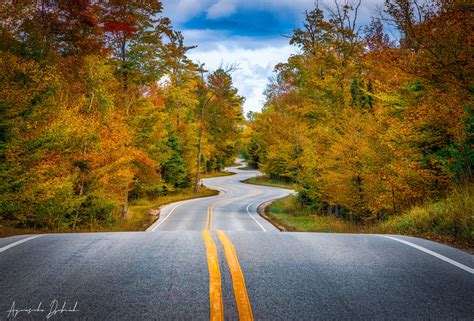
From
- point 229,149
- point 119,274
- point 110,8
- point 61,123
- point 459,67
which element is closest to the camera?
point 119,274

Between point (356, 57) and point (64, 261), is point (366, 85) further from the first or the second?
point (64, 261)

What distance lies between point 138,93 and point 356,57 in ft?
49.1

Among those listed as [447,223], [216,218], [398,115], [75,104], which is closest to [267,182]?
[216,218]

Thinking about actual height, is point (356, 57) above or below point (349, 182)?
above

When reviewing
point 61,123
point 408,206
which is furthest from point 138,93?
point 408,206

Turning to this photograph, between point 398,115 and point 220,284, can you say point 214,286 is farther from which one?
point 398,115

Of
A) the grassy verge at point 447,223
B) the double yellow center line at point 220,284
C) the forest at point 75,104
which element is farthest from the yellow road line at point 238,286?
the forest at point 75,104

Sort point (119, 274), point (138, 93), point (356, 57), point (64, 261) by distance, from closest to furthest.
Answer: point (119, 274) < point (64, 261) < point (356, 57) < point (138, 93)

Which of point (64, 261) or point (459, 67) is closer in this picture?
point (64, 261)

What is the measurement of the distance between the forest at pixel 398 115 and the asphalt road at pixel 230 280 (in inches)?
137

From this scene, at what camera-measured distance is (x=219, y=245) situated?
15.5ft

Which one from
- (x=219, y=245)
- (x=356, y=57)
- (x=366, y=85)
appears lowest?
(x=219, y=245)

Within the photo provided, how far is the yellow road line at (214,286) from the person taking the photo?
261 cm

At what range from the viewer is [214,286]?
10.2ft
